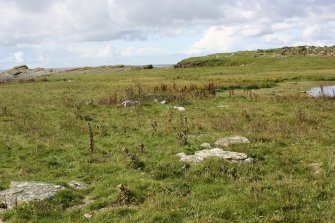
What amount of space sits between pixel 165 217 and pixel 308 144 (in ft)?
35.1

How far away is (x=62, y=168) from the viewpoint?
17.8 m

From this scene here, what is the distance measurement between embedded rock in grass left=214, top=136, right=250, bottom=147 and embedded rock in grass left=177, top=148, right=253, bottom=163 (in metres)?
1.65

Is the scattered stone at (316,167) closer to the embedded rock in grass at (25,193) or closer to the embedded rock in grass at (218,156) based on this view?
the embedded rock in grass at (218,156)

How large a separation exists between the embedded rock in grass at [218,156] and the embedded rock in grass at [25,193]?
216 inches

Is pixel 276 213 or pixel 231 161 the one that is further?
pixel 231 161

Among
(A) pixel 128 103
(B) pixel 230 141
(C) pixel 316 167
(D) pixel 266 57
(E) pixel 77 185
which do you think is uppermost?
(D) pixel 266 57

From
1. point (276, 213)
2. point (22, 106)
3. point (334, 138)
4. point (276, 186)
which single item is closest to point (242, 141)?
point (334, 138)

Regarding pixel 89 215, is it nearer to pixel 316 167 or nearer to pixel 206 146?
pixel 206 146

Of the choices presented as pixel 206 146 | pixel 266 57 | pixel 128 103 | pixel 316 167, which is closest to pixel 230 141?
pixel 206 146

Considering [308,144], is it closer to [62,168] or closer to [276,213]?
[276,213]

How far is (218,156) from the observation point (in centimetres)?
1620

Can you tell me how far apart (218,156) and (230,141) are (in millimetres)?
3145

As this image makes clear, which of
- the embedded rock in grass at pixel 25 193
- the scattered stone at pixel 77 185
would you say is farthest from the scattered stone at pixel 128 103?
the embedded rock in grass at pixel 25 193

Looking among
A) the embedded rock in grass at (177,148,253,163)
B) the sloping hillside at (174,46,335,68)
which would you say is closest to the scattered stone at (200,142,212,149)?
the embedded rock in grass at (177,148,253,163)
